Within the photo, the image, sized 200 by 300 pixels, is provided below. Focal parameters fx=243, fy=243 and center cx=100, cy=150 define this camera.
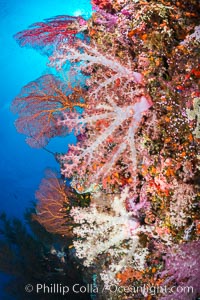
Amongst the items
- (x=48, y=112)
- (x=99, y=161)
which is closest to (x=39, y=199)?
(x=48, y=112)

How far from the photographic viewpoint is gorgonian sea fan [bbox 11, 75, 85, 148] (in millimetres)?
5008

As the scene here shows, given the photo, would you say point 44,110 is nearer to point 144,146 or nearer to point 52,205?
point 52,205

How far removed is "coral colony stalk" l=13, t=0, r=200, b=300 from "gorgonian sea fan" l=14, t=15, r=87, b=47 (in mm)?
1374

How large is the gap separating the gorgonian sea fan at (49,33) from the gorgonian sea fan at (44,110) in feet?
2.76

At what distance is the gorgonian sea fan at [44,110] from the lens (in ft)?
16.4

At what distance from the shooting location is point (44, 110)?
16.6ft

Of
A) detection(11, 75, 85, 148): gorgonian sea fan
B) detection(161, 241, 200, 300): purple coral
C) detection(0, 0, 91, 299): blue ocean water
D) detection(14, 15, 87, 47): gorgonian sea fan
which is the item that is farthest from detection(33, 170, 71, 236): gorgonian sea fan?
detection(0, 0, 91, 299): blue ocean water

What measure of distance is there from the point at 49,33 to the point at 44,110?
146 cm

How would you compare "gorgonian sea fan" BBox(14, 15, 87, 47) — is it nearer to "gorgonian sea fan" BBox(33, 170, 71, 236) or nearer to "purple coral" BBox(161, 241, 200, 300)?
"gorgonian sea fan" BBox(33, 170, 71, 236)

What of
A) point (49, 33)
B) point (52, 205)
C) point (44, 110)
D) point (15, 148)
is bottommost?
point (52, 205)

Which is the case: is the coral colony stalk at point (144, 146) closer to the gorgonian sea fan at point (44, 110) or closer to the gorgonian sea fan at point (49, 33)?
the gorgonian sea fan at point (49, 33)

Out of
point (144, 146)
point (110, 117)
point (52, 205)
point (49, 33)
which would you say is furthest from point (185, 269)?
point (52, 205)

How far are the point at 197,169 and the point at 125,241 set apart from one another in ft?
4.07

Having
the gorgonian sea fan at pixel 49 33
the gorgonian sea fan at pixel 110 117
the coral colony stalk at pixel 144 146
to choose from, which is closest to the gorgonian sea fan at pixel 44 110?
the gorgonian sea fan at pixel 49 33
